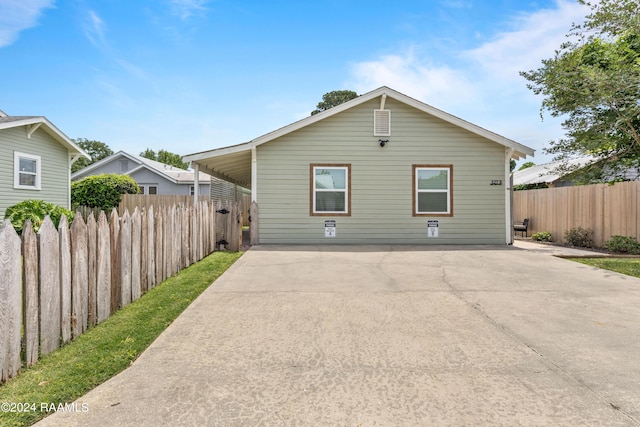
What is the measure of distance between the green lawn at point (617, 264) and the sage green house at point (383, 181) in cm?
252

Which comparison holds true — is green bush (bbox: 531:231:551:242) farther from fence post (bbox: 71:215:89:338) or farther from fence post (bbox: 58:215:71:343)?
fence post (bbox: 58:215:71:343)

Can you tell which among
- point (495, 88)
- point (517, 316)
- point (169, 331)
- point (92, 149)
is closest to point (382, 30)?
point (495, 88)

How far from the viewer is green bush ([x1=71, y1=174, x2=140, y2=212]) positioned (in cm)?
1828

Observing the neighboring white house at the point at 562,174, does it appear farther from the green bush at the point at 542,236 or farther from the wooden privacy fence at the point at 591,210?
the green bush at the point at 542,236

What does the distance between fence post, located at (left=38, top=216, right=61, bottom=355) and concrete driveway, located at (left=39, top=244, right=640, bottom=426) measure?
2.76ft

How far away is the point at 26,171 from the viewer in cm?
1314

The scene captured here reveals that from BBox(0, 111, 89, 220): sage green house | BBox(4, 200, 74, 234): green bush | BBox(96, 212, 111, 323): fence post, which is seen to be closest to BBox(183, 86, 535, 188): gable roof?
BBox(4, 200, 74, 234): green bush

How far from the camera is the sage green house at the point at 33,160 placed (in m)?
12.0

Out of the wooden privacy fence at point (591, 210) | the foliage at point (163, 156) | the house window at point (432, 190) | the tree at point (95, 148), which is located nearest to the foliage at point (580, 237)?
the wooden privacy fence at point (591, 210)

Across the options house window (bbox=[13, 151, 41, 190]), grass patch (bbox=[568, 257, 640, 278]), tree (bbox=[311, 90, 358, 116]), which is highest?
tree (bbox=[311, 90, 358, 116])

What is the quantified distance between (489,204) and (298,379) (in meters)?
9.87

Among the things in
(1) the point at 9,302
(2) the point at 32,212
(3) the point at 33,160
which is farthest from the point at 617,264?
(3) the point at 33,160

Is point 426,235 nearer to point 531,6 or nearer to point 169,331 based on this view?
point 531,6

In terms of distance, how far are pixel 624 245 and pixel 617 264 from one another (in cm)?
Answer: 293
